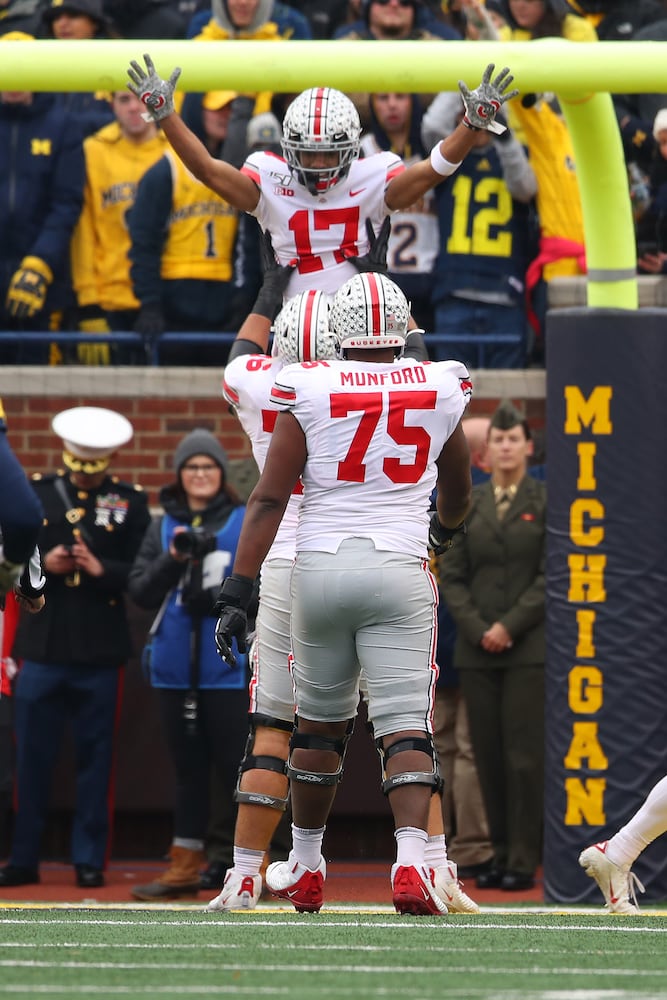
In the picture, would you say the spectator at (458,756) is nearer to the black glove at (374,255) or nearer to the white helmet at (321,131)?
the black glove at (374,255)

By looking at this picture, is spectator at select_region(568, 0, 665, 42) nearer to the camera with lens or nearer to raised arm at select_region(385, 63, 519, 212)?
the camera with lens

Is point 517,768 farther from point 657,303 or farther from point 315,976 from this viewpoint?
point 315,976

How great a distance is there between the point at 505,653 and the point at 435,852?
2.78 metres

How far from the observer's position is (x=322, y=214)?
272 inches

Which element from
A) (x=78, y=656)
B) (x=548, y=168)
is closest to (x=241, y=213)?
(x=548, y=168)

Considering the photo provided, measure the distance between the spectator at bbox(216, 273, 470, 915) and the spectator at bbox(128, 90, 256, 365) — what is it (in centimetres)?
436

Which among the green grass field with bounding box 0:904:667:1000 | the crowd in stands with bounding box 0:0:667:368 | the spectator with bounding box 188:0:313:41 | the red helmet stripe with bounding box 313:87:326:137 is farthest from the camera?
the spectator with bounding box 188:0:313:41

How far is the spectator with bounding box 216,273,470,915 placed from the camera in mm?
5801

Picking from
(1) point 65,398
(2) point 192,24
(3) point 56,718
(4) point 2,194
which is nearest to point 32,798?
(3) point 56,718

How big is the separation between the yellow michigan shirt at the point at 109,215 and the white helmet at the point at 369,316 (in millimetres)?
4695

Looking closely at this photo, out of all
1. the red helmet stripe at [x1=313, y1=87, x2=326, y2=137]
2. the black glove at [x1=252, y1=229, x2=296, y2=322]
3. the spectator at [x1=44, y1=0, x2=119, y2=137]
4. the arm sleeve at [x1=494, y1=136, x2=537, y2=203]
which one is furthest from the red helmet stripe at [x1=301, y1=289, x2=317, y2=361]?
the spectator at [x1=44, y1=0, x2=119, y2=137]

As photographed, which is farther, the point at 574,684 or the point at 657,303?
the point at 657,303

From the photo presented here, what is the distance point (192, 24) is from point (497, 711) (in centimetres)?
427

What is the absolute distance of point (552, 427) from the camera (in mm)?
8258
